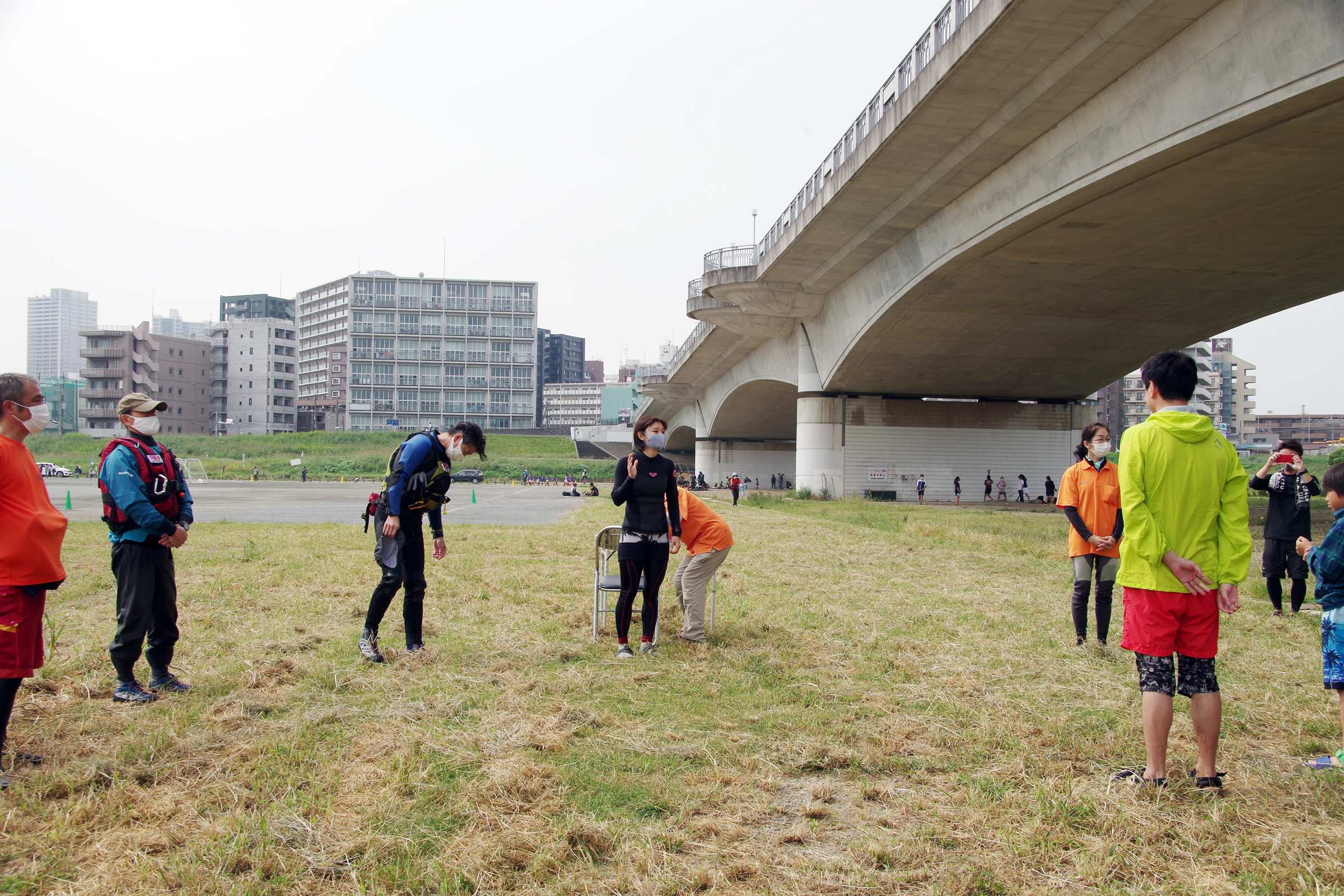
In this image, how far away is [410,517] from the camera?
5.79 meters

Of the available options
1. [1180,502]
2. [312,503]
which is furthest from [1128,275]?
[312,503]

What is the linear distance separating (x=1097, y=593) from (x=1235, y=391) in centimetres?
14267

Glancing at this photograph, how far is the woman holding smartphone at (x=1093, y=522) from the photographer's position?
20.5ft

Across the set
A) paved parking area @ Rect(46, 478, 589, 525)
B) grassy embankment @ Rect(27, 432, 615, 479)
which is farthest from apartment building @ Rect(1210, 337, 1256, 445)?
paved parking area @ Rect(46, 478, 589, 525)

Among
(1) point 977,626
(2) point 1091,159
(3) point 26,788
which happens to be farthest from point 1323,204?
(3) point 26,788

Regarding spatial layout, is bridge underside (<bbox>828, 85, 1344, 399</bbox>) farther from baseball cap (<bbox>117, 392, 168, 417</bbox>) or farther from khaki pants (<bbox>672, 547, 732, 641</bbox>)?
baseball cap (<bbox>117, 392, 168, 417</bbox>)

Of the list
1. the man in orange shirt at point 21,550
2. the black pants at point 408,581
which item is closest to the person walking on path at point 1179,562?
the black pants at point 408,581

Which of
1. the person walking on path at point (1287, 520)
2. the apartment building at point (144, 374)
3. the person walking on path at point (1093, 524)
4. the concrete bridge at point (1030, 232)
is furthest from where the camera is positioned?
the apartment building at point (144, 374)

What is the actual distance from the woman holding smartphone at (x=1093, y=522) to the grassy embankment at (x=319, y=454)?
5808cm

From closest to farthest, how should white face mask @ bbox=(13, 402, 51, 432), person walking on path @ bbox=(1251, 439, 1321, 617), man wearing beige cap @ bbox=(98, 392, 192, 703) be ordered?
white face mask @ bbox=(13, 402, 51, 432) < man wearing beige cap @ bbox=(98, 392, 192, 703) < person walking on path @ bbox=(1251, 439, 1321, 617)

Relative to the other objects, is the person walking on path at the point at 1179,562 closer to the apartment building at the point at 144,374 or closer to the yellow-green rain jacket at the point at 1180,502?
the yellow-green rain jacket at the point at 1180,502

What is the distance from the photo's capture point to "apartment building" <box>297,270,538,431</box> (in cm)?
9588

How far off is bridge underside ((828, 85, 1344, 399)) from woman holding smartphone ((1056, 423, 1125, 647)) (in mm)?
8703

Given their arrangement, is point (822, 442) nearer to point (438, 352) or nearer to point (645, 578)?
point (645, 578)
